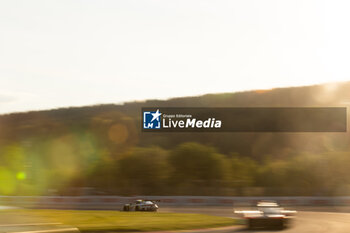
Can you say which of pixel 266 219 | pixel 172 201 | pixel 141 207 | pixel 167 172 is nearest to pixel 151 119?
pixel 172 201

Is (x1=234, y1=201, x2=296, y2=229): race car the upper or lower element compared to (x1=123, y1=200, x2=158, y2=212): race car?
lower

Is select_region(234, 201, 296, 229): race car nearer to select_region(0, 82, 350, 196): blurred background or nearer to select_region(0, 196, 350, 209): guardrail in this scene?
select_region(0, 196, 350, 209): guardrail

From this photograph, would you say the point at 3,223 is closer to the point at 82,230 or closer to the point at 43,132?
the point at 82,230

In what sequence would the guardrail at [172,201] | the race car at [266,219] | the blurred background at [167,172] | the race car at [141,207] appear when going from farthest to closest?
the blurred background at [167,172] → the guardrail at [172,201] → the race car at [141,207] → the race car at [266,219]

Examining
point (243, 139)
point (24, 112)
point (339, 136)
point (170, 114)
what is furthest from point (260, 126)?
point (24, 112)

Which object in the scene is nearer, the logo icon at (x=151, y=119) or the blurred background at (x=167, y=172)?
the logo icon at (x=151, y=119)

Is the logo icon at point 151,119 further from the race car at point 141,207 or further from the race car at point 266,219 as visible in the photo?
the race car at point 266,219

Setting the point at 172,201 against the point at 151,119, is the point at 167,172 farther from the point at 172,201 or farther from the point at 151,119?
the point at 151,119

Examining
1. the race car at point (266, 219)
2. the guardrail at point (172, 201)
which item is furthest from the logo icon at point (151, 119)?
the race car at point (266, 219)

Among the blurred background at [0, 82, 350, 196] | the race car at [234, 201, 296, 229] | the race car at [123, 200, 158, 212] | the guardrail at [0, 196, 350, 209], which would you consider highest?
the blurred background at [0, 82, 350, 196]

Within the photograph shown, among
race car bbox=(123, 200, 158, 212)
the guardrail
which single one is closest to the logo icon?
the guardrail

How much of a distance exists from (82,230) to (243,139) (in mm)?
87575

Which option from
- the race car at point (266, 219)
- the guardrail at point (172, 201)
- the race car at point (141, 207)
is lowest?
the race car at point (266, 219)

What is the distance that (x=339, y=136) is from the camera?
8988 cm
